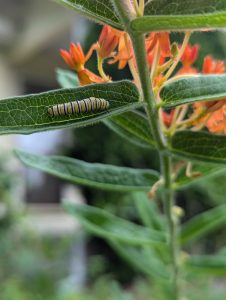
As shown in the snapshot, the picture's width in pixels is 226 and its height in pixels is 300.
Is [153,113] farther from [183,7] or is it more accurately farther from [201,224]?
[201,224]

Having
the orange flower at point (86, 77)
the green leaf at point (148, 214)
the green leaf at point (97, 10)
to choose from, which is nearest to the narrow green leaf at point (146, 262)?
the green leaf at point (148, 214)

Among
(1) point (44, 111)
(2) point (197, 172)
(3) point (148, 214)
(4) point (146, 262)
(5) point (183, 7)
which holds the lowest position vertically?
(4) point (146, 262)

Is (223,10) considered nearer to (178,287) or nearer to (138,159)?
(178,287)

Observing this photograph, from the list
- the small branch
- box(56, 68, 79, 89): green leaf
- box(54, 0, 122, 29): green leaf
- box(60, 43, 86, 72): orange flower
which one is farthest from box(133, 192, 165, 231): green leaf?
box(54, 0, 122, 29): green leaf

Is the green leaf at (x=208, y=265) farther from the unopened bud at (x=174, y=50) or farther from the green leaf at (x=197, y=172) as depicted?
the unopened bud at (x=174, y=50)

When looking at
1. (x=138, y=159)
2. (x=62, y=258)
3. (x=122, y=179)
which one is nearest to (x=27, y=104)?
(x=122, y=179)

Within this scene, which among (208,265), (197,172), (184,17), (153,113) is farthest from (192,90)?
(208,265)
